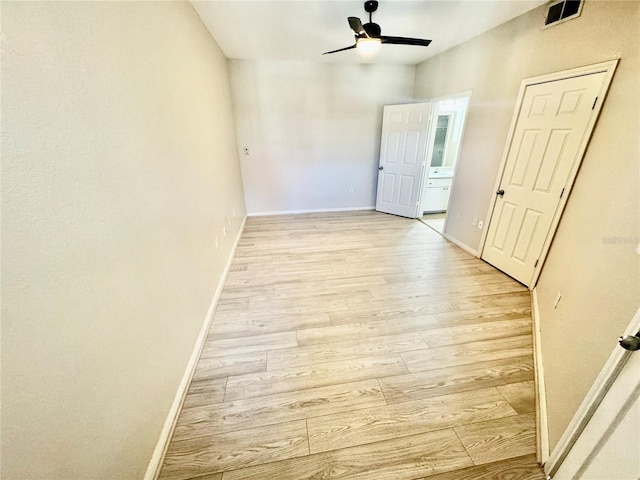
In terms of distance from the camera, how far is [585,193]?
1953 millimetres

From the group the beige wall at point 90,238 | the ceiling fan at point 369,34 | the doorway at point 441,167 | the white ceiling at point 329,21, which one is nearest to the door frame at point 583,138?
the white ceiling at point 329,21

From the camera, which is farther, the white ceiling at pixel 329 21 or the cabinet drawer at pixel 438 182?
the cabinet drawer at pixel 438 182

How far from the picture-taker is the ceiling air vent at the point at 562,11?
2.00 meters

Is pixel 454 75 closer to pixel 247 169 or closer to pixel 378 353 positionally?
pixel 247 169

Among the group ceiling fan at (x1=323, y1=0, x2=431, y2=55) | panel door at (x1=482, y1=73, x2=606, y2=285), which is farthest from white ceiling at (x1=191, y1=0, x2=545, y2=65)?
panel door at (x1=482, y1=73, x2=606, y2=285)

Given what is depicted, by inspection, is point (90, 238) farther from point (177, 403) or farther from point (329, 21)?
point (329, 21)

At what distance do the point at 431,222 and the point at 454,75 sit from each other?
7.44 ft

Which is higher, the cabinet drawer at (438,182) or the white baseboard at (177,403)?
the cabinet drawer at (438,182)

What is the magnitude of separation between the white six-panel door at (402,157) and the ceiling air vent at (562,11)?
1800mm

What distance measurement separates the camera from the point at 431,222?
4.59 m

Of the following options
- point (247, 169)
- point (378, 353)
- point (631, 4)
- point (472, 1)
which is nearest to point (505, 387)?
point (378, 353)

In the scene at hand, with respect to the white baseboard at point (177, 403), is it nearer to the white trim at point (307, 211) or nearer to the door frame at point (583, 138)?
the white trim at point (307, 211)

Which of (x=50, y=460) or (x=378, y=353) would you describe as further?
(x=378, y=353)

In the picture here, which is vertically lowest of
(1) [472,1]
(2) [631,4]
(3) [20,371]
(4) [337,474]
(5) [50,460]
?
(4) [337,474]
